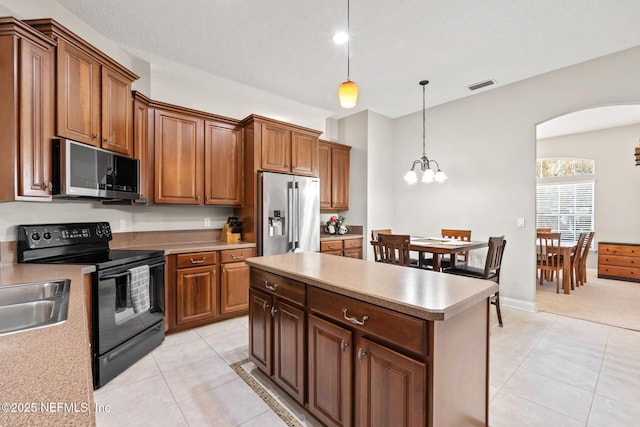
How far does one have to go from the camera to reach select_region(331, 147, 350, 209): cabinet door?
4875 mm

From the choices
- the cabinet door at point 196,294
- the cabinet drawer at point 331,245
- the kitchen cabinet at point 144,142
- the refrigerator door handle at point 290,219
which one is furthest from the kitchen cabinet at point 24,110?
the cabinet drawer at point 331,245

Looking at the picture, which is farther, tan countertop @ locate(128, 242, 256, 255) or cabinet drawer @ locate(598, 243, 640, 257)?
cabinet drawer @ locate(598, 243, 640, 257)

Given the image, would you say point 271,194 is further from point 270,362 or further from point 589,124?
point 589,124

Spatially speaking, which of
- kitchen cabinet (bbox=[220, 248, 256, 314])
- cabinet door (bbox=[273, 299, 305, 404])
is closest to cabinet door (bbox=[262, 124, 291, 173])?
kitchen cabinet (bbox=[220, 248, 256, 314])

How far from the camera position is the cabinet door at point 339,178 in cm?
488

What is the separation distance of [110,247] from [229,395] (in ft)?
6.48

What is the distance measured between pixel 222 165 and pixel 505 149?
3740 millimetres

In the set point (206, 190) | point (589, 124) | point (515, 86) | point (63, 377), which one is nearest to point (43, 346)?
point (63, 377)

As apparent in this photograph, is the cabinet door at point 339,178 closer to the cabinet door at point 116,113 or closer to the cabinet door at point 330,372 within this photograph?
the cabinet door at point 116,113

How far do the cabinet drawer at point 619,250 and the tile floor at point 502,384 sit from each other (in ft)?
10.9

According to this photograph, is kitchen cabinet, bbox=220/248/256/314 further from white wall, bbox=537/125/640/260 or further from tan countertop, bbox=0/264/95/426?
white wall, bbox=537/125/640/260

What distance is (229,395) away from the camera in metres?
2.04

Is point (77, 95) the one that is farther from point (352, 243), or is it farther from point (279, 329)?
point (352, 243)

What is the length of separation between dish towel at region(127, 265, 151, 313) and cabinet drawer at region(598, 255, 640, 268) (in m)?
7.55
